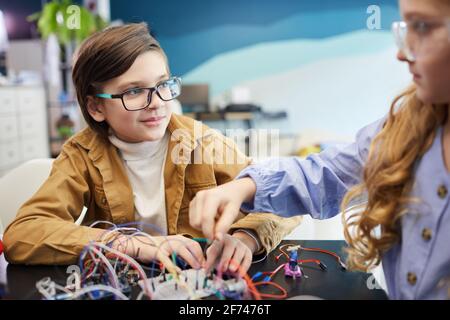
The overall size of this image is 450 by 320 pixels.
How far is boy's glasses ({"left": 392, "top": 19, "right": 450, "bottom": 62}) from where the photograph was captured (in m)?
0.56

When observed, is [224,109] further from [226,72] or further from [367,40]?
[367,40]

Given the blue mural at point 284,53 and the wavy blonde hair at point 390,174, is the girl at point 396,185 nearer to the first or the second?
the wavy blonde hair at point 390,174

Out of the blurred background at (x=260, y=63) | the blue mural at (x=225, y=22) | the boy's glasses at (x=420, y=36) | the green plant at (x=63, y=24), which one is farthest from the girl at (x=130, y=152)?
the blue mural at (x=225, y=22)

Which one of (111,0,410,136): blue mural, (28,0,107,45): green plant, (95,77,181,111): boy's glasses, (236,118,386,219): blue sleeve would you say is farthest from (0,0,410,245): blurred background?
(236,118,386,219): blue sleeve

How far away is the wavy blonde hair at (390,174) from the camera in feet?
2.24

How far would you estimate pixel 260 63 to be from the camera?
555cm

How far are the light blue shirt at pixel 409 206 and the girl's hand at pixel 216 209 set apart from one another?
0.06m

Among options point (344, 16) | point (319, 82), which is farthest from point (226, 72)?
point (344, 16)

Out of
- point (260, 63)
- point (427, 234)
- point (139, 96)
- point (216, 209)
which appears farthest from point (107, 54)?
point (260, 63)

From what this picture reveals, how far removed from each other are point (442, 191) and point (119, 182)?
0.76 meters

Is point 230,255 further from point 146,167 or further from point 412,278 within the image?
point 146,167

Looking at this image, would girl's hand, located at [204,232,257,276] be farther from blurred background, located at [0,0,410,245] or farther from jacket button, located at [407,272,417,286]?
blurred background, located at [0,0,410,245]

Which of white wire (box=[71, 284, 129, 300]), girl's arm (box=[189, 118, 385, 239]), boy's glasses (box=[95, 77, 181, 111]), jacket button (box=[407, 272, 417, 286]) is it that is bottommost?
white wire (box=[71, 284, 129, 300])

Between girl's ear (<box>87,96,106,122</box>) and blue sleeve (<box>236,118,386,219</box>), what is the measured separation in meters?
0.50
